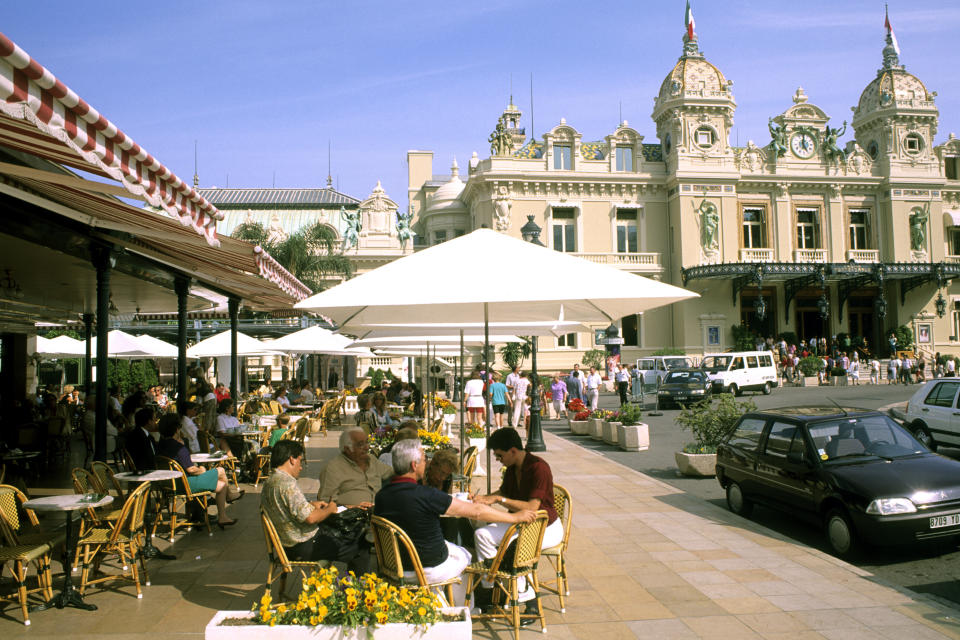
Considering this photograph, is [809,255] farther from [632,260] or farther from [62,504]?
[62,504]

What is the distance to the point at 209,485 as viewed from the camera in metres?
7.40

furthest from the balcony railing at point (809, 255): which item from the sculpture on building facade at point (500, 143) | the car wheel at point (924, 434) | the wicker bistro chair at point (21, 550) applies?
the wicker bistro chair at point (21, 550)

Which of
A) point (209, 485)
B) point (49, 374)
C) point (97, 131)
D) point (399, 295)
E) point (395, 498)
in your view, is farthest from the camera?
point (49, 374)

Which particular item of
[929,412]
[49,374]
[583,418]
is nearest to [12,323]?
[583,418]

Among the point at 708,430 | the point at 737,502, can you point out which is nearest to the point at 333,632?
the point at 737,502

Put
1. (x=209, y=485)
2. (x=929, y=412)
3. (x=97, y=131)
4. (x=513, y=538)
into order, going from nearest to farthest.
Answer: (x=97, y=131) < (x=513, y=538) < (x=209, y=485) < (x=929, y=412)

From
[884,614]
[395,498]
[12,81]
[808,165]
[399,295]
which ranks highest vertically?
[808,165]

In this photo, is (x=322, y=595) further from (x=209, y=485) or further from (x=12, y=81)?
(x=209, y=485)

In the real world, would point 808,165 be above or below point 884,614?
above

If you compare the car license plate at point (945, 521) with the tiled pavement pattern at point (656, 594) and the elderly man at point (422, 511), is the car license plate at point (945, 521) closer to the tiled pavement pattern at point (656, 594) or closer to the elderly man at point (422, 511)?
the tiled pavement pattern at point (656, 594)

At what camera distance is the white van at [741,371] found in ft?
90.9

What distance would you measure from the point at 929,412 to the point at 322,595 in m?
12.2

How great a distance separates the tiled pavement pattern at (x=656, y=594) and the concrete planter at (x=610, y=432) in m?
7.41

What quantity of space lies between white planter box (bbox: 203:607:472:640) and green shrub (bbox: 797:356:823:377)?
113 ft
